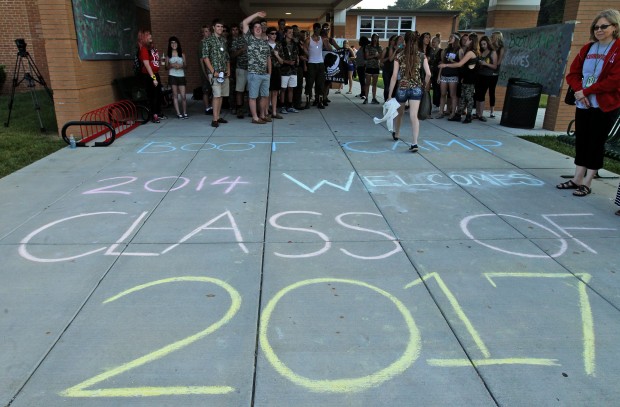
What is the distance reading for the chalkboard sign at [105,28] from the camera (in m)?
8.34

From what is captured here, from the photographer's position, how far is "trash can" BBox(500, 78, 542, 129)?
9.38 m

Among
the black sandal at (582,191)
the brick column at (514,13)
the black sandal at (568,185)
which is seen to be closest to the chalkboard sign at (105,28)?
the black sandal at (568,185)

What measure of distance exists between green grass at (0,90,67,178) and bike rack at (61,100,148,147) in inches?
16.8

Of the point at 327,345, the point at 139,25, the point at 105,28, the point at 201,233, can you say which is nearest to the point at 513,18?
the point at 139,25

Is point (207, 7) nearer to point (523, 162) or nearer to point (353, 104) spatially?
point (353, 104)

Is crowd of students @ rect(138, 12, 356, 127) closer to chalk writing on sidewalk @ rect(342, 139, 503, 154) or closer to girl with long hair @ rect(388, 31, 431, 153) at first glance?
chalk writing on sidewalk @ rect(342, 139, 503, 154)

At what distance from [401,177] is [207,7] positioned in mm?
12376

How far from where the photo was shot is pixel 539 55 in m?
9.84

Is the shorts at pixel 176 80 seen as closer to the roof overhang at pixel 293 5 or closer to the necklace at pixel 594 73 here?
the necklace at pixel 594 73

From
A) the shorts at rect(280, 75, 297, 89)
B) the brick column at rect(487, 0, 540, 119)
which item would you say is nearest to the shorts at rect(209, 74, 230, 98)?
the shorts at rect(280, 75, 297, 89)

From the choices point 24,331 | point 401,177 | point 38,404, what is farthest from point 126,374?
point 401,177

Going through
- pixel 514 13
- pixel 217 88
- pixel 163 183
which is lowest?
pixel 163 183

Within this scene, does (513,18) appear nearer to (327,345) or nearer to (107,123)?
(107,123)

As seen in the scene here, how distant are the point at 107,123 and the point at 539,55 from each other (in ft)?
29.4
